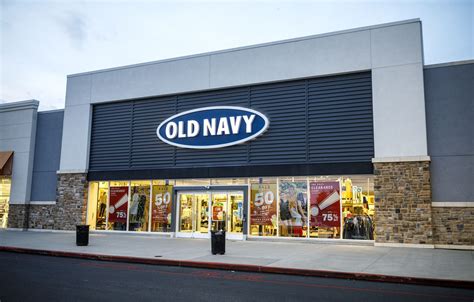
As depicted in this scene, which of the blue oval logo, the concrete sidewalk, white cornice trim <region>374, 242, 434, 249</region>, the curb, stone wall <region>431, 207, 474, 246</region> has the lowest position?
the curb

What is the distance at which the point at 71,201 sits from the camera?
25.7m

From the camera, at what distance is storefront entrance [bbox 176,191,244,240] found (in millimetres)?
21500

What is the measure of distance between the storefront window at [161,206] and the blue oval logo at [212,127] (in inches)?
100

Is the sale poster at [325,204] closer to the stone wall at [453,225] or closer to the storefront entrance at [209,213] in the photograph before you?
the storefront entrance at [209,213]

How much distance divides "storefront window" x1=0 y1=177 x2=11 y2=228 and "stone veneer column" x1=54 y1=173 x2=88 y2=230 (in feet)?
15.1

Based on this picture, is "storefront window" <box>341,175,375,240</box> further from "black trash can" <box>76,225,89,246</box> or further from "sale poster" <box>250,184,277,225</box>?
"black trash can" <box>76,225,89,246</box>

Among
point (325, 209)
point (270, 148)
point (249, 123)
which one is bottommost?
point (325, 209)

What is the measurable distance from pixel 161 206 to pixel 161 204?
0.11 metres

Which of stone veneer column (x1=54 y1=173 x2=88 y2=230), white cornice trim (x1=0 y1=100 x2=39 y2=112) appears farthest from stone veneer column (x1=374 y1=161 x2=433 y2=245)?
white cornice trim (x1=0 y1=100 x2=39 y2=112)

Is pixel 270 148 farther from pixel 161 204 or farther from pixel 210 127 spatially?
pixel 161 204

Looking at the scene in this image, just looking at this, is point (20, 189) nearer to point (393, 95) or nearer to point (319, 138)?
point (319, 138)

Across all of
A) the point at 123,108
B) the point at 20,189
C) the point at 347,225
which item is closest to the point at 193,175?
the point at 123,108

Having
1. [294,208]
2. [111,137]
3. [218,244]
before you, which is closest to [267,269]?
[218,244]

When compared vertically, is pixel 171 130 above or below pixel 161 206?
above
